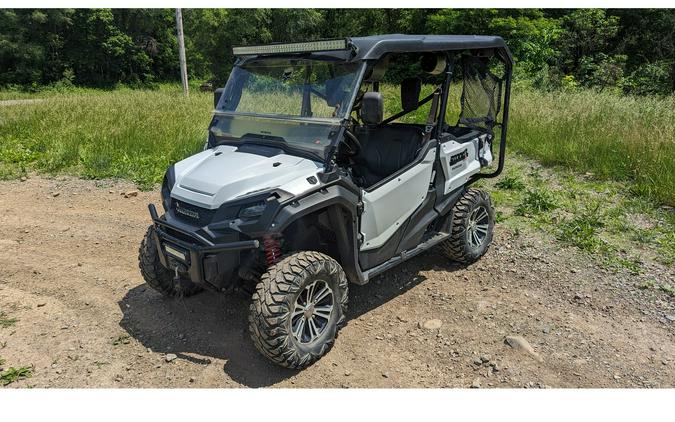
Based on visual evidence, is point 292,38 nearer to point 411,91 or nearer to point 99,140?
point 99,140

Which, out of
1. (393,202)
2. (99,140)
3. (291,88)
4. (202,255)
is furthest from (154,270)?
(99,140)

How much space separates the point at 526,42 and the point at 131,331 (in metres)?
20.5

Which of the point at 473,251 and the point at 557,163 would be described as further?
the point at 557,163

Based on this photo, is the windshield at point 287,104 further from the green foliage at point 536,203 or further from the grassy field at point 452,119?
the green foliage at point 536,203

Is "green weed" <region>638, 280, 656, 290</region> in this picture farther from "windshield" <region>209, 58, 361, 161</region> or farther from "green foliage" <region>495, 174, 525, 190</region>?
"windshield" <region>209, 58, 361, 161</region>

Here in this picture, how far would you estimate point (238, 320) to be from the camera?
13.3ft

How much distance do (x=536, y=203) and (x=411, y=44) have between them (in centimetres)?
330

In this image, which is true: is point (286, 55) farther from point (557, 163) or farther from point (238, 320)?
Answer: point (557, 163)

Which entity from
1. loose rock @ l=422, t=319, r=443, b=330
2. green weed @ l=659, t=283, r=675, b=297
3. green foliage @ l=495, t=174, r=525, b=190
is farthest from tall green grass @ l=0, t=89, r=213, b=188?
green weed @ l=659, t=283, r=675, b=297

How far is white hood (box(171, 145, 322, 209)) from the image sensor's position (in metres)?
3.39

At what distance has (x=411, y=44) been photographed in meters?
4.00

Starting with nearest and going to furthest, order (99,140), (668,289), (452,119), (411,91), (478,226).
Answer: (668,289) < (411,91) < (478,226) < (99,140) < (452,119)

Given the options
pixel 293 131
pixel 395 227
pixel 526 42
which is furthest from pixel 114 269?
pixel 526 42

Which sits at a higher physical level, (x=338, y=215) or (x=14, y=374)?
(x=338, y=215)
